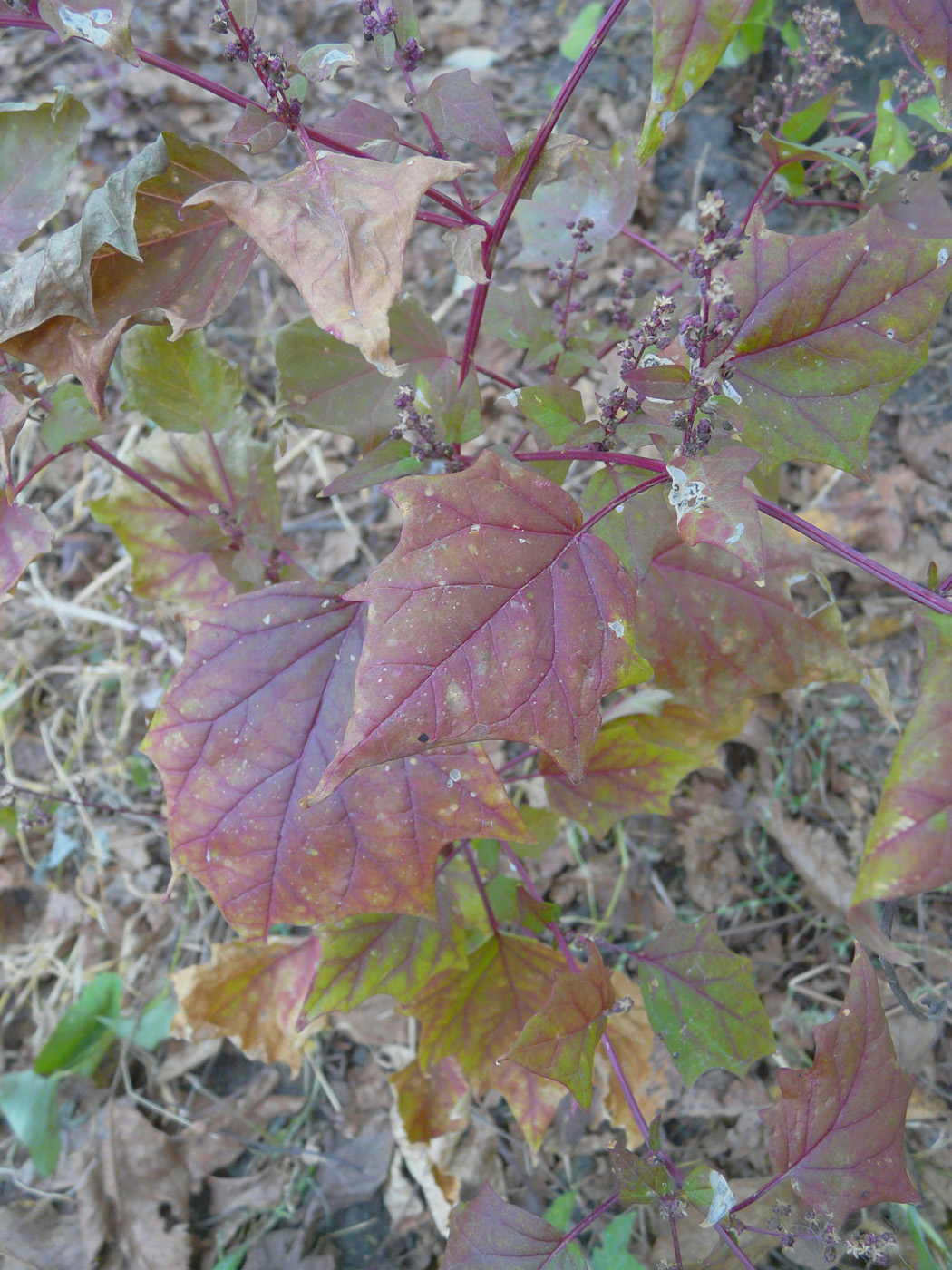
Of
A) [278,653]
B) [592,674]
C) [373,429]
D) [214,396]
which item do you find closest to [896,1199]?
[592,674]

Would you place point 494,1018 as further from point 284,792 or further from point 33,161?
point 33,161

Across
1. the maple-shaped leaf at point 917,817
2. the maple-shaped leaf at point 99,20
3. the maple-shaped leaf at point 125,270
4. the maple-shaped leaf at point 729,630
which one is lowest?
the maple-shaped leaf at point 729,630

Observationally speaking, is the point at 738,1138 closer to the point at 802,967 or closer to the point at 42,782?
the point at 802,967

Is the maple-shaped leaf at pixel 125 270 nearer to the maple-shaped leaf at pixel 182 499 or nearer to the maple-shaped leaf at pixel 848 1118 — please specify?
the maple-shaped leaf at pixel 182 499

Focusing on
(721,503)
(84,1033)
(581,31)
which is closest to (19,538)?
(721,503)

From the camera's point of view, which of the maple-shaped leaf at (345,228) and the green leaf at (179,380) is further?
the green leaf at (179,380)

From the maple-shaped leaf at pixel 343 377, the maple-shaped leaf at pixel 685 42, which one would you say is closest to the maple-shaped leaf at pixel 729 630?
the maple-shaped leaf at pixel 343 377

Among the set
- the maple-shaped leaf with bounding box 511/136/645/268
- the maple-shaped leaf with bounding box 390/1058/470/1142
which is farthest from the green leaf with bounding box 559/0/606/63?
the maple-shaped leaf with bounding box 390/1058/470/1142
